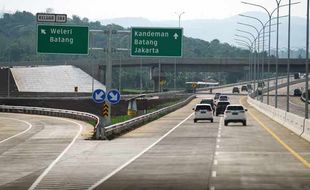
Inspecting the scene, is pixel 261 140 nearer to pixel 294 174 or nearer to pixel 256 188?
pixel 294 174

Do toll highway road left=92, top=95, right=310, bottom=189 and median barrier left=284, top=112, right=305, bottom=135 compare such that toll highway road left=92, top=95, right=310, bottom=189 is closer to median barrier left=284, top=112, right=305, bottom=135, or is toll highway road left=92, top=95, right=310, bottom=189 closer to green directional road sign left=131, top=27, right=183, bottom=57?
median barrier left=284, top=112, right=305, bottom=135

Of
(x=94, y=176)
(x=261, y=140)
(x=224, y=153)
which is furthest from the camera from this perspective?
(x=261, y=140)

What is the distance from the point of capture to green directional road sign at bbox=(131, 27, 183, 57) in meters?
48.9

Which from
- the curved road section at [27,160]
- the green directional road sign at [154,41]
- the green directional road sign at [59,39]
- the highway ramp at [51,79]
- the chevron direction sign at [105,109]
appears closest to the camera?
the curved road section at [27,160]

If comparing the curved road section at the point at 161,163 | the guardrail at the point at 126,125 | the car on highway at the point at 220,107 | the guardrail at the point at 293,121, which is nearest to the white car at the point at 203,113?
the guardrail at the point at 126,125

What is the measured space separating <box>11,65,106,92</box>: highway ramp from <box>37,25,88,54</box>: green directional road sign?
78.1 m

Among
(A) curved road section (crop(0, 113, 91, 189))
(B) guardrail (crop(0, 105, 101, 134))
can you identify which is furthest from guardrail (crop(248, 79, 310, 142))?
(B) guardrail (crop(0, 105, 101, 134))

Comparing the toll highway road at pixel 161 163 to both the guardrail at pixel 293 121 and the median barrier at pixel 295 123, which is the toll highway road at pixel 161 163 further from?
the median barrier at pixel 295 123

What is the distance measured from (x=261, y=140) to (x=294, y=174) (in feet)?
55.8

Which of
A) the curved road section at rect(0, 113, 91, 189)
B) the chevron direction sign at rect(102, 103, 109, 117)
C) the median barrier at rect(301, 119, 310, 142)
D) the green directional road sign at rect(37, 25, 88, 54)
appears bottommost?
the curved road section at rect(0, 113, 91, 189)

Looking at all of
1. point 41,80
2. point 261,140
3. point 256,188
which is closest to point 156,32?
point 261,140

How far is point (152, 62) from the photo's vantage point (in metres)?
153

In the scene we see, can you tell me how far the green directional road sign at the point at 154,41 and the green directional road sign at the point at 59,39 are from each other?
11.4 feet

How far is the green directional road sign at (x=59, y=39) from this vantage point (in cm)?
4709
